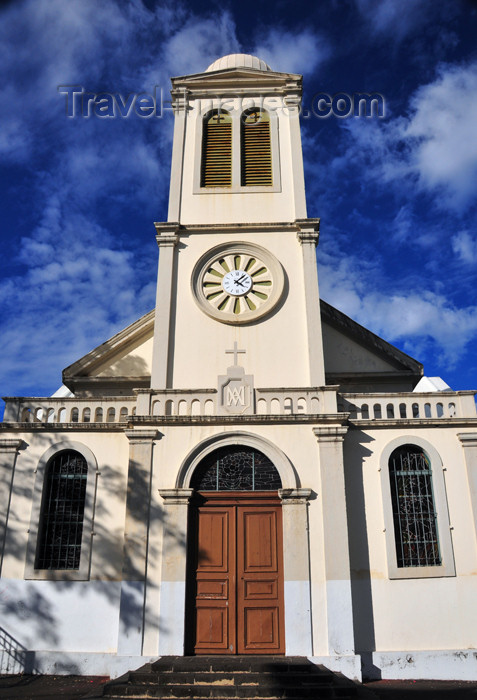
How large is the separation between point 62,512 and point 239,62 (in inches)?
525

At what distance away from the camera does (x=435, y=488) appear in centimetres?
1154

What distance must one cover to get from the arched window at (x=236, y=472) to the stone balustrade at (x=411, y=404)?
A: 2110 millimetres

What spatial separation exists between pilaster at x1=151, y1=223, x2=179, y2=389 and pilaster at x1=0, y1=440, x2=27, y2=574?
9.94 feet

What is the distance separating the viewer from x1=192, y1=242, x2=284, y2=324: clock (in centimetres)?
1334

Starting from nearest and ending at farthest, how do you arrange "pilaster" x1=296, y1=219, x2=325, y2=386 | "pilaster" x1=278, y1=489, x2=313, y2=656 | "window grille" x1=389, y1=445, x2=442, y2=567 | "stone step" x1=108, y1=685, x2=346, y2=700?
"stone step" x1=108, y1=685, x2=346, y2=700 < "pilaster" x1=278, y1=489, x2=313, y2=656 < "window grille" x1=389, y1=445, x2=442, y2=567 < "pilaster" x1=296, y1=219, x2=325, y2=386

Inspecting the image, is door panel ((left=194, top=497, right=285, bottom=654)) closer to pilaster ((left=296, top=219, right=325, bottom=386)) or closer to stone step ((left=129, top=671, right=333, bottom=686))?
stone step ((left=129, top=671, right=333, bottom=686))

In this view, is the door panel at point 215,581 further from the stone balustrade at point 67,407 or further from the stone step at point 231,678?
the stone balustrade at point 67,407

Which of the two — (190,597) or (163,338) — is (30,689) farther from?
(163,338)

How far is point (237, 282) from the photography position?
13758 mm

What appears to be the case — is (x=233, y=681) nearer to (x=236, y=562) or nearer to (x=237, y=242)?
(x=236, y=562)

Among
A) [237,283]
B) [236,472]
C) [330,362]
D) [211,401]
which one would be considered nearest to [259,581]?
[236,472]

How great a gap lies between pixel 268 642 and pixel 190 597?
1555mm

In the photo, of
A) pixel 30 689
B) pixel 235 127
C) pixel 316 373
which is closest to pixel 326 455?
pixel 316 373

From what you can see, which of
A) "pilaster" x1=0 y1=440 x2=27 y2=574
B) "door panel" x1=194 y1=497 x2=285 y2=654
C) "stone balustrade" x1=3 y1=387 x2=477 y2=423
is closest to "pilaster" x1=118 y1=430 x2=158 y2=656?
"stone balustrade" x1=3 y1=387 x2=477 y2=423
